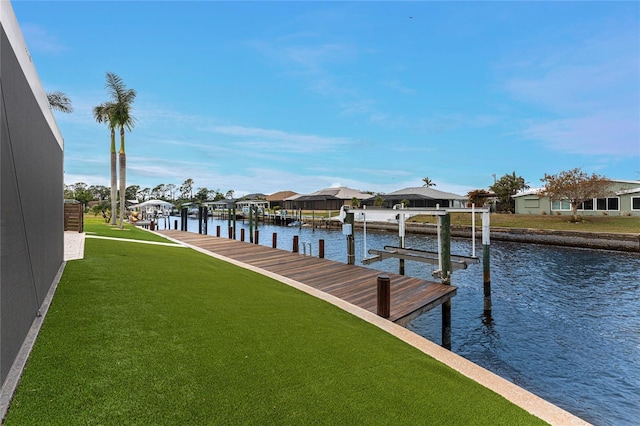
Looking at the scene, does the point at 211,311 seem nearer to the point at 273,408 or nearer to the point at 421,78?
the point at 273,408

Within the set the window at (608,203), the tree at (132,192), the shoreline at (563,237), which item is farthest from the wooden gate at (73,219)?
the tree at (132,192)

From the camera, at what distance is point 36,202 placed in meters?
4.53

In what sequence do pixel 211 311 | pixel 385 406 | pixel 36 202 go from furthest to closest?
1. pixel 211 311
2. pixel 36 202
3. pixel 385 406

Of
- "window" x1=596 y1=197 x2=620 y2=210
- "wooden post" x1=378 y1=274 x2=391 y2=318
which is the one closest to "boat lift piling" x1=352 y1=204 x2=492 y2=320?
"wooden post" x1=378 y1=274 x2=391 y2=318

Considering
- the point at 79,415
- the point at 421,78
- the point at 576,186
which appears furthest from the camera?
the point at 576,186

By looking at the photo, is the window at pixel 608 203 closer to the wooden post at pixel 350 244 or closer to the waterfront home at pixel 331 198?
the wooden post at pixel 350 244

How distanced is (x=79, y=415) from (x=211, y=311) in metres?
2.49

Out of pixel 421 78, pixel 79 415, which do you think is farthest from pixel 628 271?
pixel 79 415

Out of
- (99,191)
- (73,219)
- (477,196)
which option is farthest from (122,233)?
(99,191)

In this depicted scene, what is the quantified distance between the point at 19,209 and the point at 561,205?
141ft

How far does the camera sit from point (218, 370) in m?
3.24

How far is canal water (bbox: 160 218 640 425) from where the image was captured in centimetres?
604

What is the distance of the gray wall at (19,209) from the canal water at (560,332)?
7.84 metres

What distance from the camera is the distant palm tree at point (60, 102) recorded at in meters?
22.1
